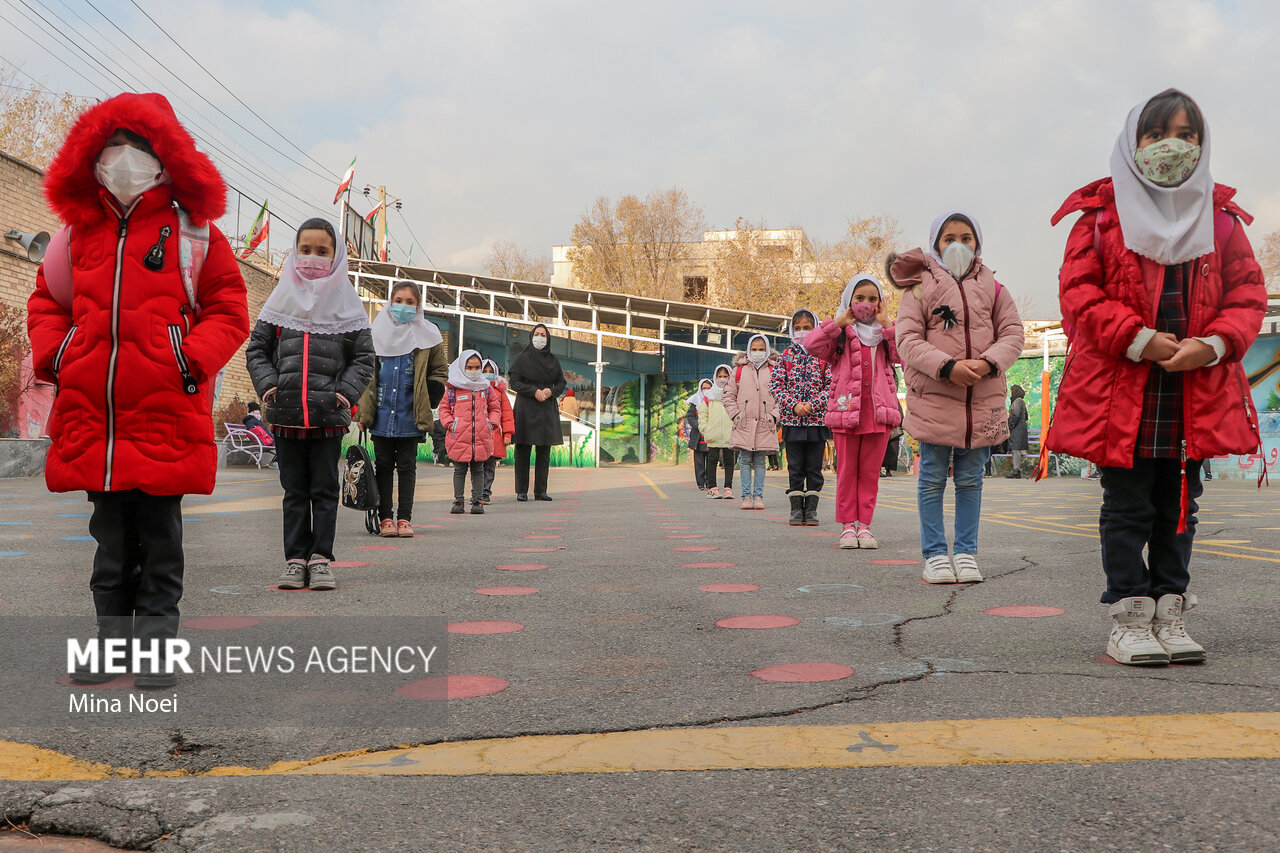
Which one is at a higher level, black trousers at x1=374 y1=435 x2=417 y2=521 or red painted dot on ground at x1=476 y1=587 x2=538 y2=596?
black trousers at x1=374 y1=435 x2=417 y2=521

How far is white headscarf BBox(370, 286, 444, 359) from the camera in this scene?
696 cm

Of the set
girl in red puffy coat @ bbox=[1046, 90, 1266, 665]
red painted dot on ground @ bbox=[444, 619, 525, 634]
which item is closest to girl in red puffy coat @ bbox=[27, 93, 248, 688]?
red painted dot on ground @ bbox=[444, 619, 525, 634]

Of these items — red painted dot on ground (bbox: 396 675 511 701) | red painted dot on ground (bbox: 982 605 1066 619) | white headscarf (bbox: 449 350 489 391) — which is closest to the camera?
red painted dot on ground (bbox: 396 675 511 701)

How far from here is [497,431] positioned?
11016mm

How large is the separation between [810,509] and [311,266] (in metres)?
4.93

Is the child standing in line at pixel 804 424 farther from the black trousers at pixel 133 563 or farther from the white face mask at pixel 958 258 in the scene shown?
the black trousers at pixel 133 563

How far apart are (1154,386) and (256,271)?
26.9m

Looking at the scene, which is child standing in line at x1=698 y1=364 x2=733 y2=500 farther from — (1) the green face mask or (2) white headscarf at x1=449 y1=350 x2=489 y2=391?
(1) the green face mask

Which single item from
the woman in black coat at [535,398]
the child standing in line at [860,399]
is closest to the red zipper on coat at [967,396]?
the child standing in line at [860,399]

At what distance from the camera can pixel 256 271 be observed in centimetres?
2691


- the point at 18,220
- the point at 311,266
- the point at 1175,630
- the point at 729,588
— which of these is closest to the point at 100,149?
the point at 311,266

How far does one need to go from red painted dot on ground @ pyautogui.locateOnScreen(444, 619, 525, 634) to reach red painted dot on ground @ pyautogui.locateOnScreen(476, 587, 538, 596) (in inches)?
26.8

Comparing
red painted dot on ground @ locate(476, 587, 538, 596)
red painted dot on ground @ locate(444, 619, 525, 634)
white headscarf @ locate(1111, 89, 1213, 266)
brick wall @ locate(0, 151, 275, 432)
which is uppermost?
brick wall @ locate(0, 151, 275, 432)

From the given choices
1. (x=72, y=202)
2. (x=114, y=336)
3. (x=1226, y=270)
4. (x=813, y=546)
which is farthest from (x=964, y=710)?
(x=813, y=546)
